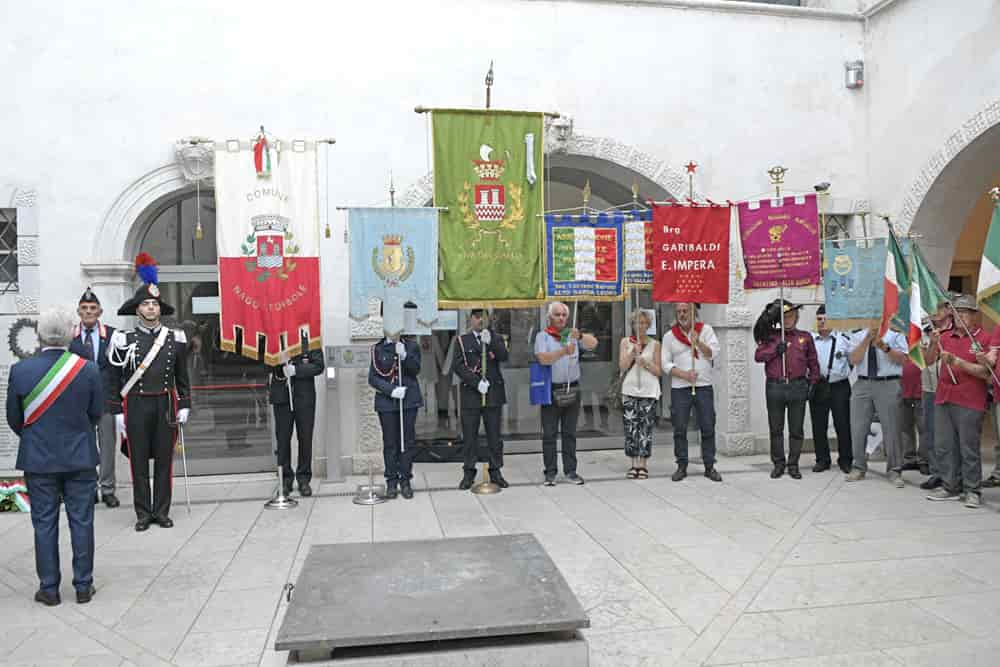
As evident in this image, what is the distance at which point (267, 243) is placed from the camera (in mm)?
7020

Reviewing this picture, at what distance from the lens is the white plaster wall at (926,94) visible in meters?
7.80

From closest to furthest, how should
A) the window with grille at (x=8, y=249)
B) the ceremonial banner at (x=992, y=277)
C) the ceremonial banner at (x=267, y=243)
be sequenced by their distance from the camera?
the ceremonial banner at (x=992, y=277), the ceremonial banner at (x=267, y=243), the window with grille at (x=8, y=249)

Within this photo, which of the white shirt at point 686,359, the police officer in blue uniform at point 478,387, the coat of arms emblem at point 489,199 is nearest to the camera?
the coat of arms emblem at point 489,199

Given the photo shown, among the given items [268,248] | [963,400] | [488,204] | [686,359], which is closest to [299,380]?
[268,248]

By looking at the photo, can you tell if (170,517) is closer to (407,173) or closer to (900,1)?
(407,173)

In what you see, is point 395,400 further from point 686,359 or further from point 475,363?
point 686,359

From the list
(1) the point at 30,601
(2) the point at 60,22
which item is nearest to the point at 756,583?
(1) the point at 30,601

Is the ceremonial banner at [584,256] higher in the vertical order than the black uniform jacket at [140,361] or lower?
higher

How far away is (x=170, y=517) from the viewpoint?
6754mm

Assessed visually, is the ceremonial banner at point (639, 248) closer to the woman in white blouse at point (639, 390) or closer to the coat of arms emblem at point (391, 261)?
the woman in white blouse at point (639, 390)

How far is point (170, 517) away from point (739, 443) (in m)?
5.98

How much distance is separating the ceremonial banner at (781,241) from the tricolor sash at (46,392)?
6.06 metres

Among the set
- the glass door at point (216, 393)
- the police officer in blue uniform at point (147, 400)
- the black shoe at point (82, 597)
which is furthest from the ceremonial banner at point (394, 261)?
the black shoe at point (82, 597)

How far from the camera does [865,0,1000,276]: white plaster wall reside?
307 inches
